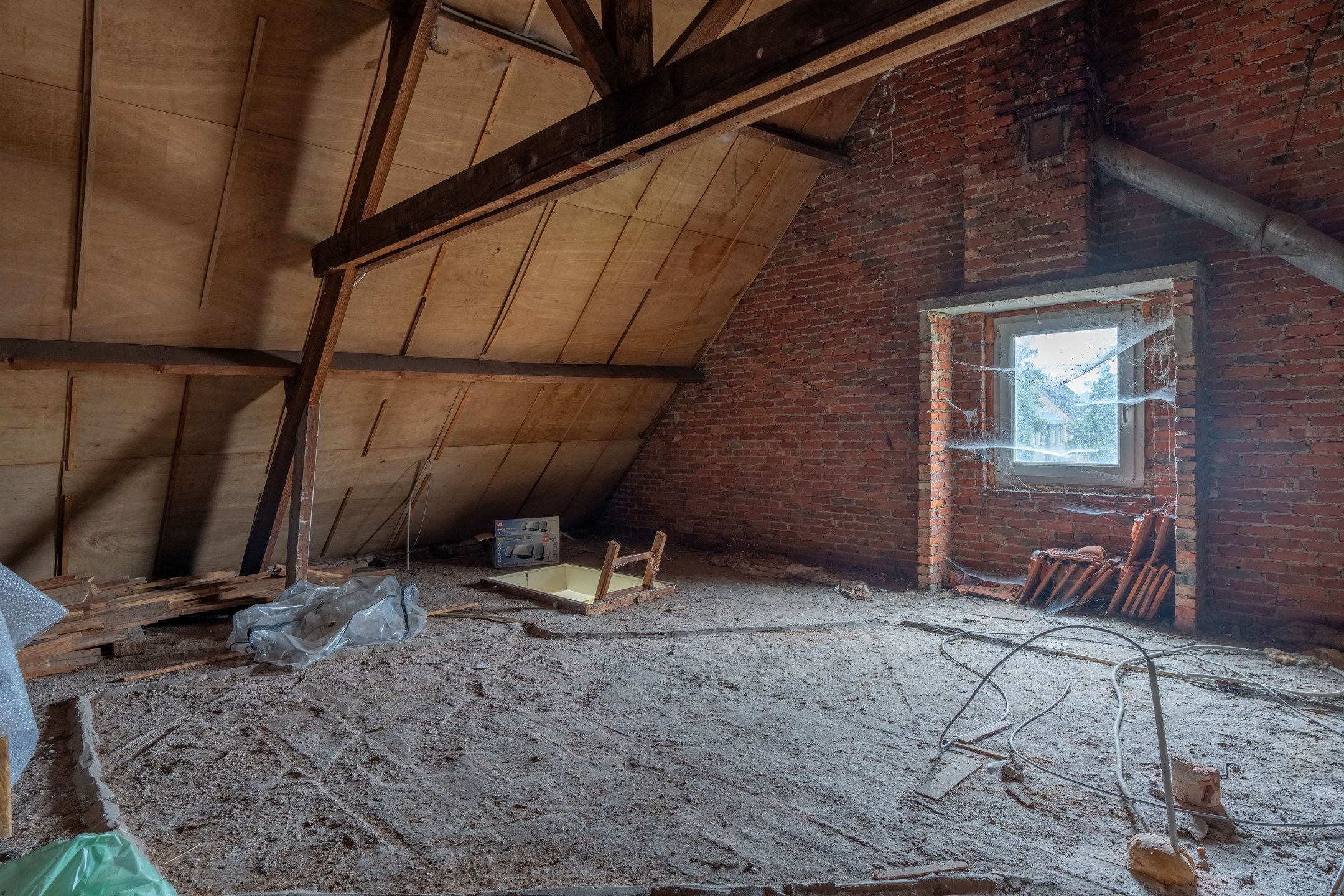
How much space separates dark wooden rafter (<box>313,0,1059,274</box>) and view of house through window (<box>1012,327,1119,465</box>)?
3.48 m

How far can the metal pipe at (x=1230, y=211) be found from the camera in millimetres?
3738

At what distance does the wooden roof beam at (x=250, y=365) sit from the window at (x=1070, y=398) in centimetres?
301

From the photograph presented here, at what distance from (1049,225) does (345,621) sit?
16.1ft

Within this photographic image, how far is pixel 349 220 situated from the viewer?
3775mm

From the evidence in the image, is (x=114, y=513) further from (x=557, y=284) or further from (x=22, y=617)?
(x=557, y=284)

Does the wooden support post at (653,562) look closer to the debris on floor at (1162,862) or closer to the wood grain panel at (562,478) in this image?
the wood grain panel at (562,478)

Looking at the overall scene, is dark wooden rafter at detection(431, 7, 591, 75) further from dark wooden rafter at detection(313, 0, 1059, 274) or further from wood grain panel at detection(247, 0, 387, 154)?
dark wooden rafter at detection(313, 0, 1059, 274)

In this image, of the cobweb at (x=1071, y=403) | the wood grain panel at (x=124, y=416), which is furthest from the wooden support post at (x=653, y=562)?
the wood grain panel at (x=124, y=416)

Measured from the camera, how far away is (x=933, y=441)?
5242 millimetres

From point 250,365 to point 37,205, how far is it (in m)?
1.23

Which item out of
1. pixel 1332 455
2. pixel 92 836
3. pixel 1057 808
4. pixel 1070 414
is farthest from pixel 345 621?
pixel 1332 455

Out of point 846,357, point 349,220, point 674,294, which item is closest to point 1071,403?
point 846,357

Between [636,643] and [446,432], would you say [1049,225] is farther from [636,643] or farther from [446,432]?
[446,432]

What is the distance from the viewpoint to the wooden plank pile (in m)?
4.45
